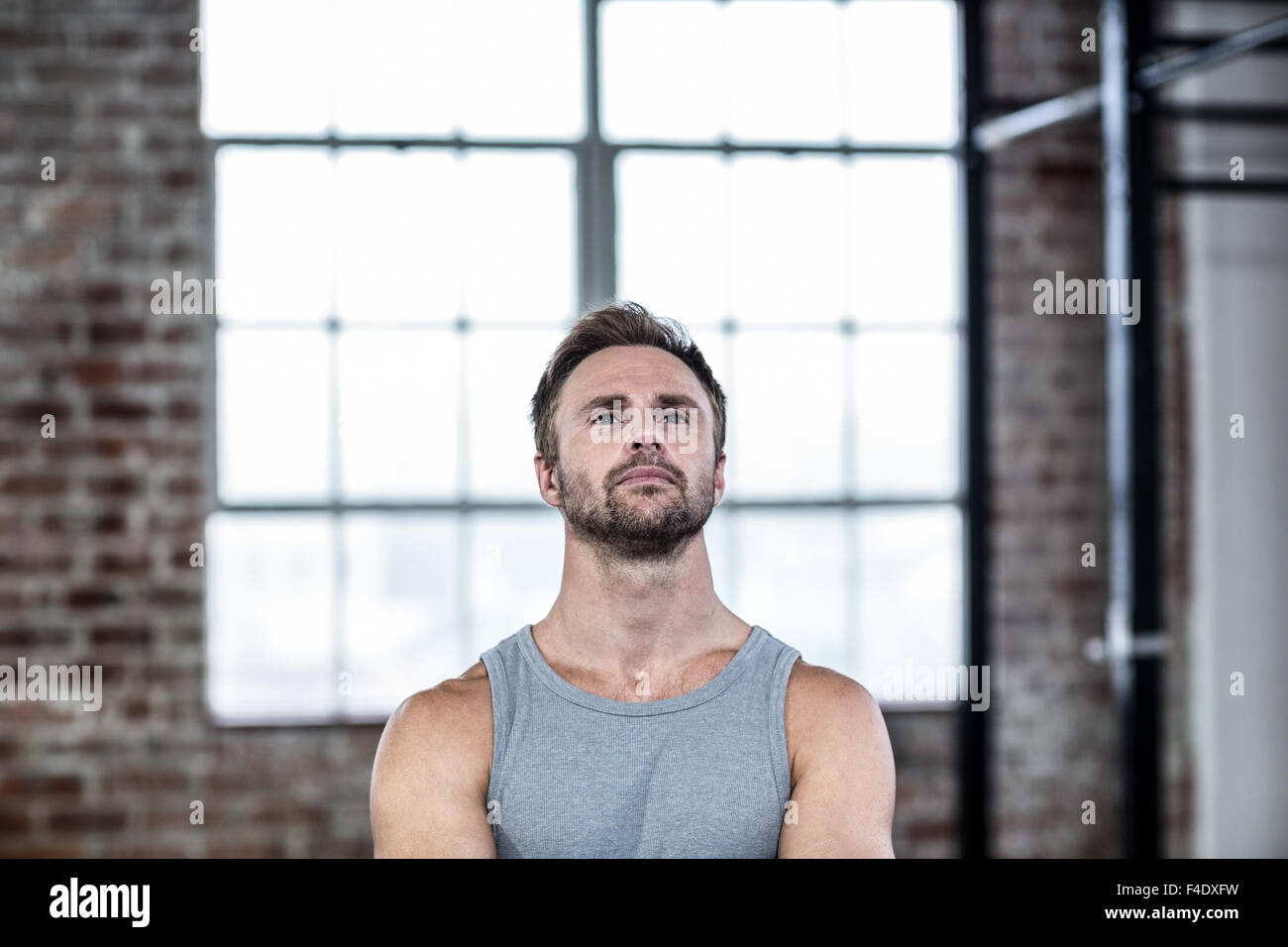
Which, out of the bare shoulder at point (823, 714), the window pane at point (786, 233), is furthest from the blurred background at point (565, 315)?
the bare shoulder at point (823, 714)

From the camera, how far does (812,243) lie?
231cm

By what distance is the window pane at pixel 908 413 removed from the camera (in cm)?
235

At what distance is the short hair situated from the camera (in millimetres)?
713

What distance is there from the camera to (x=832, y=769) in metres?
0.70

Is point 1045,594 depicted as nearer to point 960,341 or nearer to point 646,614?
point 960,341

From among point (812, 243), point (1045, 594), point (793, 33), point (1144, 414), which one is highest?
point (793, 33)

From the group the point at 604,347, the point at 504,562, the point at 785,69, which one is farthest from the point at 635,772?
the point at 785,69

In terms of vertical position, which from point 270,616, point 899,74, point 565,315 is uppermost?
point 899,74

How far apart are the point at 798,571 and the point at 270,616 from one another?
1.05 metres

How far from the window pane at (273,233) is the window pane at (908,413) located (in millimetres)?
1092

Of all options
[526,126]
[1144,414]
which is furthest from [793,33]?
[1144,414]

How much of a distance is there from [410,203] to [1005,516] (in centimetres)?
137

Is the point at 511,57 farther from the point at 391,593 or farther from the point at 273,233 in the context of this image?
the point at 391,593
